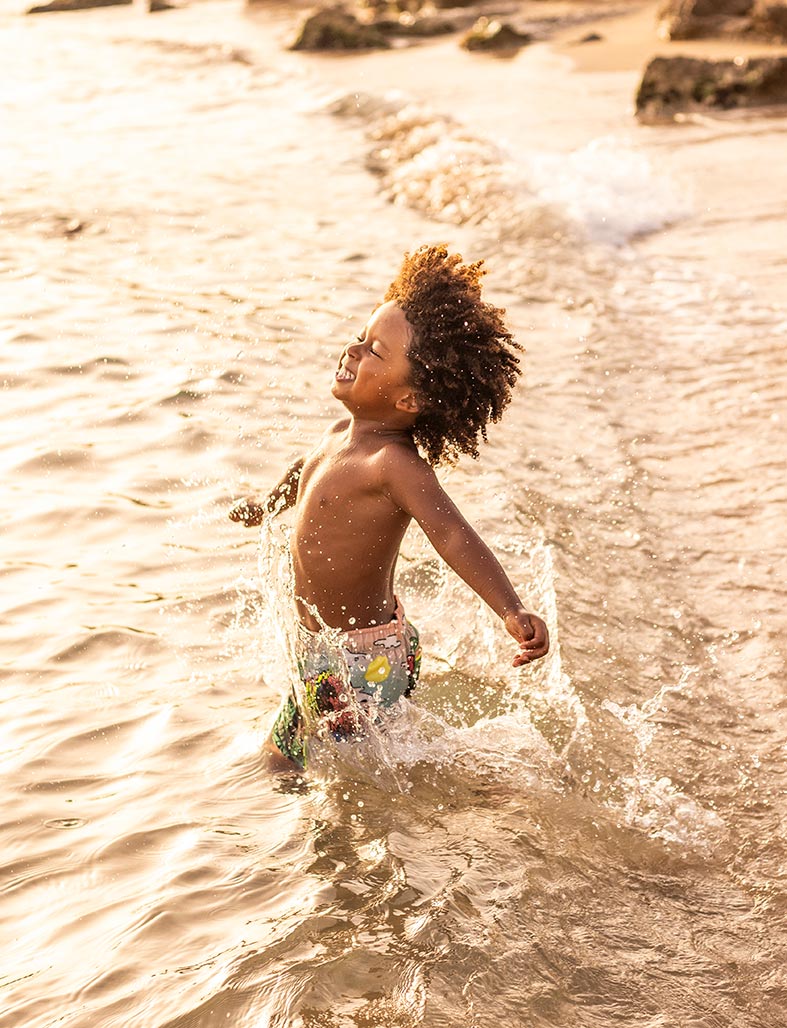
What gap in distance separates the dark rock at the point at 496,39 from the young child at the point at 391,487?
17262mm

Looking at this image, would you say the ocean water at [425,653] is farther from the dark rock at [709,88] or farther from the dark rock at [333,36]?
the dark rock at [333,36]

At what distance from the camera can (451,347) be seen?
333 centimetres

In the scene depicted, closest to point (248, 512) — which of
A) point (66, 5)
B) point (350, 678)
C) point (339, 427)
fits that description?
point (339, 427)

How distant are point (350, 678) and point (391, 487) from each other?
23.1 inches

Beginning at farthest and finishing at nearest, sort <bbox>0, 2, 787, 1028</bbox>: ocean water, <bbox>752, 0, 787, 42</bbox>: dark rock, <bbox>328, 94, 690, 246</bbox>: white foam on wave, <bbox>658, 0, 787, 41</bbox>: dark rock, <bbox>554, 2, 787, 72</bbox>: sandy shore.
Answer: <bbox>658, 0, 787, 41</bbox>: dark rock
<bbox>752, 0, 787, 42</bbox>: dark rock
<bbox>554, 2, 787, 72</bbox>: sandy shore
<bbox>328, 94, 690, 246</bbox>: white foam on wave
<bbox>0, 2, 787, 1028</bbox>: ocean water

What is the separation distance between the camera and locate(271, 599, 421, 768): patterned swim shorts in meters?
3.58

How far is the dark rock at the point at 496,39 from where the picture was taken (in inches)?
766

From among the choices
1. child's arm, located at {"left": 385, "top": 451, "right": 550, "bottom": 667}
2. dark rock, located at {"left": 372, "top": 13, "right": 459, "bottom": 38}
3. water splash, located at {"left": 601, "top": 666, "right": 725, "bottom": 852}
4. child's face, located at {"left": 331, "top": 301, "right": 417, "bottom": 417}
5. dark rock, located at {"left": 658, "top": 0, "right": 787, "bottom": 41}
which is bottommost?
dark rock, located at {"left": 372, "top": 13, "right": 459, "bottom": 38}

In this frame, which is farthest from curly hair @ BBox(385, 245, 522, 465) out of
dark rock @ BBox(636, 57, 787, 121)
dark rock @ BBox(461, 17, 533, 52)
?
dark rock @ BBox(461, 17, 533, 52)

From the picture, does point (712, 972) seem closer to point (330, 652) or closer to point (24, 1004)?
point (330, 652)

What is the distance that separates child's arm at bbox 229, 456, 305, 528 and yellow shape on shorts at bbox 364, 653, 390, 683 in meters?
0.60

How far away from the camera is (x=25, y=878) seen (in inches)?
127

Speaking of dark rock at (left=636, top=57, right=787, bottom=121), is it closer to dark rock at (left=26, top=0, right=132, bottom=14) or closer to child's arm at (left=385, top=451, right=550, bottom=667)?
child's arm at (left=385, top=451, right=550, bottom=667)

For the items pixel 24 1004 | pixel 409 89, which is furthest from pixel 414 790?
pixel 409 89
